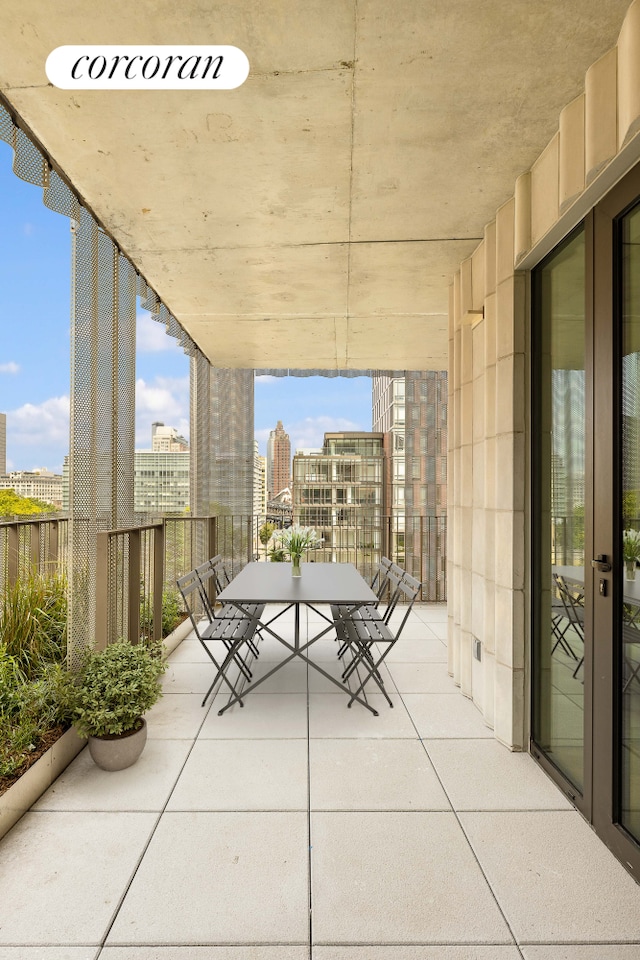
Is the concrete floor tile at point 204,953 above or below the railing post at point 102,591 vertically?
below

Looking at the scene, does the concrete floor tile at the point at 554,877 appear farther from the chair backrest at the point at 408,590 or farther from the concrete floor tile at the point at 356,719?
the chair backrest at the point at 408,590

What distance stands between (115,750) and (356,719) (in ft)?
4.44

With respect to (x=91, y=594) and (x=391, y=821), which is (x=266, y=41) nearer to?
(x=91, y=594)

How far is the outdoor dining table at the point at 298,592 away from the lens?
3000 mm

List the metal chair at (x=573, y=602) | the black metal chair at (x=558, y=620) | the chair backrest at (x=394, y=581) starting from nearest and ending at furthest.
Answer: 1. the metal chair at (x=573, y=602)
2. the black metal chair at (x=558, y=620)
3. the chair backrest at (x=394, y=581)

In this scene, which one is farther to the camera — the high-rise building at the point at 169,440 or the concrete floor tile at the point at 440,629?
the high-rise building at the point at 169,440

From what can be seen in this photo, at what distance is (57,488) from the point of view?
8.70ft

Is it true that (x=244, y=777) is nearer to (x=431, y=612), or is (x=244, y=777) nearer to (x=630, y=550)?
(x=630, y=550)

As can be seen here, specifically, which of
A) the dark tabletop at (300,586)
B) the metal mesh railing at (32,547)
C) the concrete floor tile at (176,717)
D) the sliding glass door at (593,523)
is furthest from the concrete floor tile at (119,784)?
the sliding glass door at (593,523)

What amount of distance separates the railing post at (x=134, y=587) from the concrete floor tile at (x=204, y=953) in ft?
6.39

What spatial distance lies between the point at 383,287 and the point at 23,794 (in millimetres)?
3638

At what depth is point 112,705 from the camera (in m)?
2.32

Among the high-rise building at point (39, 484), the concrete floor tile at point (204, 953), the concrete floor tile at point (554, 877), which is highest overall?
the high-rise building at point (39, 484)

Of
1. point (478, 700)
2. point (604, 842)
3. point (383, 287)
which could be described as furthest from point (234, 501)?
point (604, 842)
